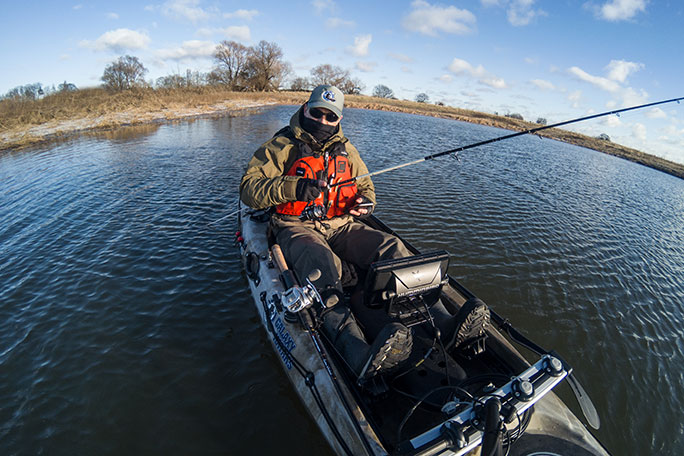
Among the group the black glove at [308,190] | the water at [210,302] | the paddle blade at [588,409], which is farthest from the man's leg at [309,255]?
the paddle blade at [588,409]

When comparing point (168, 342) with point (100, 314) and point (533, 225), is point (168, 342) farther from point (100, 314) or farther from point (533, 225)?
point (533, 225)

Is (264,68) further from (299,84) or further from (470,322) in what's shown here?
(470,322)

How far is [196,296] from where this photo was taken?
226 inches

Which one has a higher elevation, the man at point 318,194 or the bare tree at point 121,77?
the bare tree at point 121,77

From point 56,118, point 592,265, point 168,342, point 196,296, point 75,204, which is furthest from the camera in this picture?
point 56,118

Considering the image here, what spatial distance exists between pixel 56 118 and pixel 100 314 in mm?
24429

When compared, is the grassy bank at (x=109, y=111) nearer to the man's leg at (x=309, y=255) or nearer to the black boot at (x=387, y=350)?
the man's leg at (x=309, y=255)

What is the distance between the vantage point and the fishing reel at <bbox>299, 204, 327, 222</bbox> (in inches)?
187

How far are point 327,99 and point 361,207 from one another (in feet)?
5.43

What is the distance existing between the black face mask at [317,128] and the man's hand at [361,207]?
3.54 feet

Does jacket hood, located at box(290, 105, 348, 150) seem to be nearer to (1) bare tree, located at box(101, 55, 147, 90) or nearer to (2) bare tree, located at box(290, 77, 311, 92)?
(1) bare tree, located at box(101, 55, 147, 90)

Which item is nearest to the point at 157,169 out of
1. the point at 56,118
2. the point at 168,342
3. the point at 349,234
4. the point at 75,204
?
the point at 75,204

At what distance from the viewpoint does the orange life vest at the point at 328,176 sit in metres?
4.66

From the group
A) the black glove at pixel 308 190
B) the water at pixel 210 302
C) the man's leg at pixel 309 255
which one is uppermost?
the black glove at pixel 308 190
